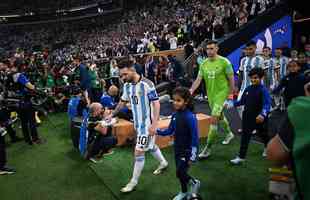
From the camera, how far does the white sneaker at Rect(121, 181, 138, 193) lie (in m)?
4.43

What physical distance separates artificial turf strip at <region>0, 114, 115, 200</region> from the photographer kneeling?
0.26 meters

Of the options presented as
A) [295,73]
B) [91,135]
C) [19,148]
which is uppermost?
[295,73]

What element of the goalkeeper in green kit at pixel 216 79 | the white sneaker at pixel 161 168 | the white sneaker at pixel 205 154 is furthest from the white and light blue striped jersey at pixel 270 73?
the white sneaker at pixel 161 168

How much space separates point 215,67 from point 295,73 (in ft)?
5.80

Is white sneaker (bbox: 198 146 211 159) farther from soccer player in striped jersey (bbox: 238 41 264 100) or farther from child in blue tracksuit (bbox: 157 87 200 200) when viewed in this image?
child in blue tracksuit (bbox: 157 87 200 200)

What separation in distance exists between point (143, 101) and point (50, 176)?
2.36 m

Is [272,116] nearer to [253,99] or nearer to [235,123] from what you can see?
[235,123]

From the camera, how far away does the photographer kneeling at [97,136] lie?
598cm

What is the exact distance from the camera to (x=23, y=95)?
697cm

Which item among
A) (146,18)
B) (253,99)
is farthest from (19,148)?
(146,18)

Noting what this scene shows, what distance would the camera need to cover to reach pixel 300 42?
1266 cm

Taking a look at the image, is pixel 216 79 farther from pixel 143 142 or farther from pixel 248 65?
pixel 143 142

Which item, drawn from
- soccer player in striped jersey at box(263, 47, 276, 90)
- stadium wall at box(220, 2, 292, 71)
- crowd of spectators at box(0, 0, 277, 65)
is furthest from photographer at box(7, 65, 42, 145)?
crowd of spectators at box(0, 0, 277, 65)

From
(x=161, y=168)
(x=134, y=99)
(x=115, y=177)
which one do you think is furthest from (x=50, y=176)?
(x=134, y=99)
